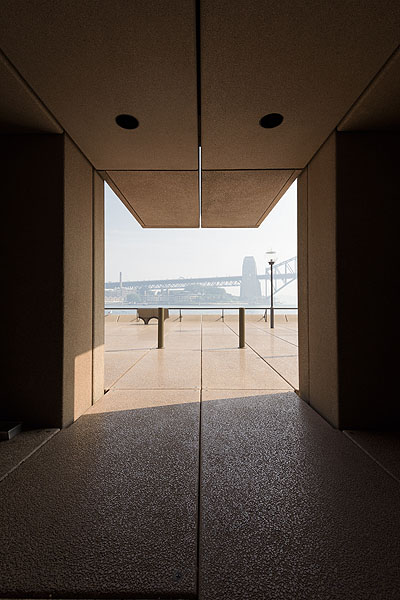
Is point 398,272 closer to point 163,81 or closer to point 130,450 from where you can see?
point 163,81

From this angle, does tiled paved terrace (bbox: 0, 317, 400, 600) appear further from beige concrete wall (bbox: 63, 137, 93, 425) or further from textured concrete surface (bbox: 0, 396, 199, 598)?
beige concrete wall (bbox: 63, 137, 93, 425)

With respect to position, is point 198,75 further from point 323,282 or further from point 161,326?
point 161,326

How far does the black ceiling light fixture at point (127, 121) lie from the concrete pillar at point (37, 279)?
Answer: 633 mm

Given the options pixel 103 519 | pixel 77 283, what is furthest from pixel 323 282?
pixel 103 519

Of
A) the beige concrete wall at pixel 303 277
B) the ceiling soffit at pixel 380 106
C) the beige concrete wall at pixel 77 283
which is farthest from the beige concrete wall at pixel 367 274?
the beige concrete wall at pixel 77 283

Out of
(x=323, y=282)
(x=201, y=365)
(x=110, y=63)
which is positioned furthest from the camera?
(x=201, y=365)

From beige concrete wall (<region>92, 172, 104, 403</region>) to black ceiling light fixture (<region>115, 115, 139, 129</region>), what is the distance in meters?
1.17

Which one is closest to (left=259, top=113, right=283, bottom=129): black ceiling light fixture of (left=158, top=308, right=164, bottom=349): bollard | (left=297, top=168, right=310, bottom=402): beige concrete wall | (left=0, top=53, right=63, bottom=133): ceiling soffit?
(left=297, top=168, right=310, bottom=402): beige concrete wall

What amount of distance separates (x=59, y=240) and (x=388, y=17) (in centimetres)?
301

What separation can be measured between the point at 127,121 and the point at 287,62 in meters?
1.46

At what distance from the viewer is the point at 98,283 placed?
4.36 meters

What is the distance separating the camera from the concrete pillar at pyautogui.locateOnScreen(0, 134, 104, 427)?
329 centimetres

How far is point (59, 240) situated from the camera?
10.9ft

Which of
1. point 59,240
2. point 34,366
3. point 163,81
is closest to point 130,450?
point 34,366
